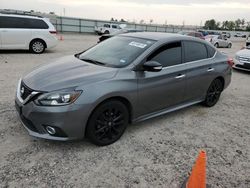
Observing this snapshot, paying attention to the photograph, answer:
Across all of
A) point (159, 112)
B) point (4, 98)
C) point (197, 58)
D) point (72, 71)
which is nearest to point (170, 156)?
point (159, 112)

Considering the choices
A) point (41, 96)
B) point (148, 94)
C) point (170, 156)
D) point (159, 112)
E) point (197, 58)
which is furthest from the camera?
point (197, 58)

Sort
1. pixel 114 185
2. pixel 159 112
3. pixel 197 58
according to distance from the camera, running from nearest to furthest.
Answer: pixel 114 185, pixel 159 112, pixel 197 58

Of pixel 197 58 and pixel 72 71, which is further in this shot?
pixel 197 58

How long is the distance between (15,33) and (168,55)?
8566 millimetres

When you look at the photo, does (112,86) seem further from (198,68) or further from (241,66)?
(241,66)

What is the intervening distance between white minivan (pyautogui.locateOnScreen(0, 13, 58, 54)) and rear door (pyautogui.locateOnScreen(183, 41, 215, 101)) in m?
8.42

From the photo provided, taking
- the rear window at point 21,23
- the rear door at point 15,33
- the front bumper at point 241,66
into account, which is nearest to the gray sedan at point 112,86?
the front bumper at point 241,66

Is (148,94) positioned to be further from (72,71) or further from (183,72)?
(72,71)

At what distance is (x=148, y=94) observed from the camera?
3.86 meters

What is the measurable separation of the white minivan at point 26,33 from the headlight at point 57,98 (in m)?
8.64

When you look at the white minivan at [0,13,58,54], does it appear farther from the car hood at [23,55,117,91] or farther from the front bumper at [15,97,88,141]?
the front bumper at [15,97,88,141]

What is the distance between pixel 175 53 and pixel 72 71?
72.4 inches

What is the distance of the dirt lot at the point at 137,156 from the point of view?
2871 millimetres

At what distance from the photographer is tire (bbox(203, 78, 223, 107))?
530 cm
